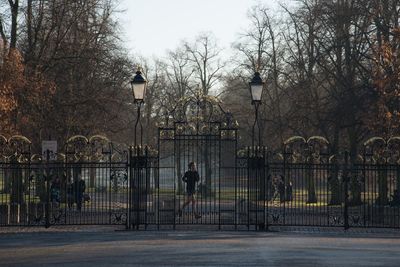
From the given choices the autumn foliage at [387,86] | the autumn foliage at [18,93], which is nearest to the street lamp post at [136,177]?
the autumn foliage at [18,93]

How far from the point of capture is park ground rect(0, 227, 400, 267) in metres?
13.9

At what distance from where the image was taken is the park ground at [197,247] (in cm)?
1388

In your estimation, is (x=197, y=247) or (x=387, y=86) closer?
(x=197, y=247)

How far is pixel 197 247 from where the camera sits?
16.3 metres

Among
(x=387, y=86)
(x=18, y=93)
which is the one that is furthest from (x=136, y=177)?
(x=387, y=86)

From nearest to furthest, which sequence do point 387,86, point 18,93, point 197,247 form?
1. point 197,247
2. point 387,86
3. point 18,93

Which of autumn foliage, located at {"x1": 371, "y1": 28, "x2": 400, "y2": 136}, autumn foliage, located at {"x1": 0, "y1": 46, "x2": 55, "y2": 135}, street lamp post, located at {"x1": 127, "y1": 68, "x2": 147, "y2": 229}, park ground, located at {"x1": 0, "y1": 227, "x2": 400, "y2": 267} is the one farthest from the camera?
autumn foliage, located at {"x1": 371, "y1": 28, "x2": 400, "y2": 136}

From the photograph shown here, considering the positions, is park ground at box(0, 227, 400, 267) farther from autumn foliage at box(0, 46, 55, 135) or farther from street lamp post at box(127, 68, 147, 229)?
autumn foliage at box(0, 46, 55, 135)

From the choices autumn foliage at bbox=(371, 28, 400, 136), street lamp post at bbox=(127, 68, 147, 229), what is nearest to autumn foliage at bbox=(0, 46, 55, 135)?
street lamp post at bbox=(127, 68, 147, 229)

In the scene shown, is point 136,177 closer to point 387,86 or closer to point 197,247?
point 197,247

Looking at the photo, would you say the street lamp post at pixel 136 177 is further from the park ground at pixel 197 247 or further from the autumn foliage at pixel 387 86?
the autumn foliage at pixel 387 86

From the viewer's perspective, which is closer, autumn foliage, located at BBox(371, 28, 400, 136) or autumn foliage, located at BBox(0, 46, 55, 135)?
autumn foliage, located at BBox(0, 46, 55, 135)

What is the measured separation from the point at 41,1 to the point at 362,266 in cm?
2252

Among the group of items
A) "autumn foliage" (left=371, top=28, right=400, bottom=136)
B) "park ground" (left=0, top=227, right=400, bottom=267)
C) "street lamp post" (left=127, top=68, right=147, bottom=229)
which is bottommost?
"park ground" (left=0, top=227, right=400, bottom=267)
